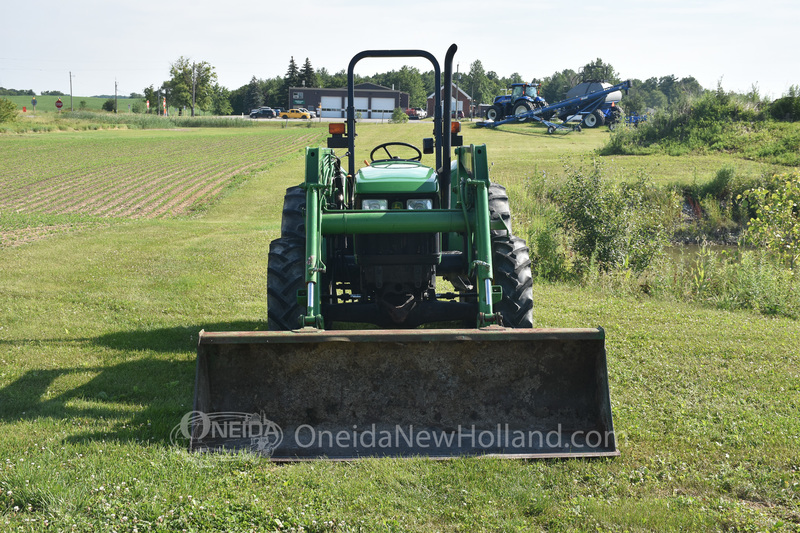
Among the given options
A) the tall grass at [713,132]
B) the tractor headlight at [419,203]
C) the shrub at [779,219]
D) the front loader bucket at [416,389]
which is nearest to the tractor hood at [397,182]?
the tractor headlight at [419,203]

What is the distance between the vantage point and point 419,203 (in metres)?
6.42

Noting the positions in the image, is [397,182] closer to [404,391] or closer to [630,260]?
[404,391]

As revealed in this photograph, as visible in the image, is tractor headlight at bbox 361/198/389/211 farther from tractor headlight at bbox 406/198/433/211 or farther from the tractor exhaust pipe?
the tractor exhaust pipe

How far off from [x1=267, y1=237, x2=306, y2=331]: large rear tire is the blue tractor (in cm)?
3991

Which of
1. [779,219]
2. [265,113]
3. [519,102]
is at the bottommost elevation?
[779,219]

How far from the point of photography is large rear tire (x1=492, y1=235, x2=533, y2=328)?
6.08m

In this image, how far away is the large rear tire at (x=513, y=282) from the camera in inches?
239

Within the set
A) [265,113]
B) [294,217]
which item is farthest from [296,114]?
[294,217]

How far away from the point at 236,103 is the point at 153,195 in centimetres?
8410

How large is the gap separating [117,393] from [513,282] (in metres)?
3.21

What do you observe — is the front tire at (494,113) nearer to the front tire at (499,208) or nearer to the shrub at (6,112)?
the shrub at (6,112)

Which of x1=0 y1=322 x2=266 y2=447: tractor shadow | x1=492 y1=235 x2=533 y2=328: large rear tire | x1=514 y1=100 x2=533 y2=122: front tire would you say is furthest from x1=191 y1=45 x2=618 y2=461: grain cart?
x1=514 y1=100 x2=533 y2=122: front tire

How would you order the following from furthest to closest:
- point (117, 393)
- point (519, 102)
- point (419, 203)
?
point (519, 102), point (419, 203), point (117, 393)

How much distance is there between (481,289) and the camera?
533 cm
